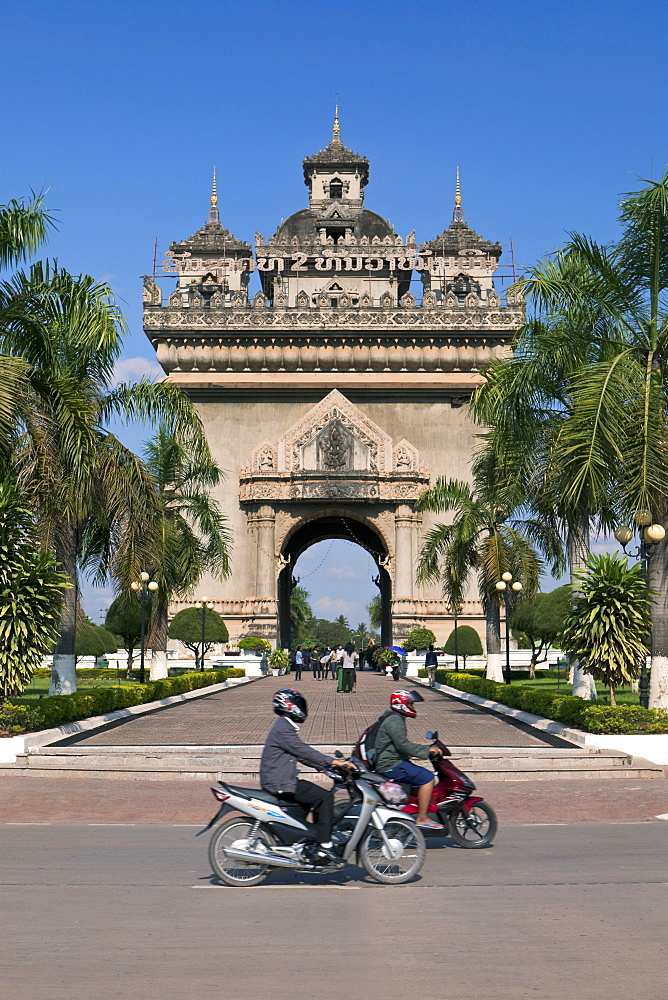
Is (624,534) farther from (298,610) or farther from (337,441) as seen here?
(298,610)

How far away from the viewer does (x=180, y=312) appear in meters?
54.3

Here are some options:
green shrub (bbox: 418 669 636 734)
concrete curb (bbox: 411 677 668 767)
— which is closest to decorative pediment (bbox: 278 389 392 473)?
green shrub (bbox: 418 669 636 734)

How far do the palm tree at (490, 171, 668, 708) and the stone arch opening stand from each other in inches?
1343

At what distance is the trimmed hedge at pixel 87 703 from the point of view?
18312mm

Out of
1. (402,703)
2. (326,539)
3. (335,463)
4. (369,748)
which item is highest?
(335,463)

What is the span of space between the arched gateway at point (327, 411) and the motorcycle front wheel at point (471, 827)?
136 ft

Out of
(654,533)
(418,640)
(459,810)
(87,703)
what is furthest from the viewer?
(418,640)

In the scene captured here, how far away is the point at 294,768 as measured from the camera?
28.2ft

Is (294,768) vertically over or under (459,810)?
over

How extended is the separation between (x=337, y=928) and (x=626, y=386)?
12788mm

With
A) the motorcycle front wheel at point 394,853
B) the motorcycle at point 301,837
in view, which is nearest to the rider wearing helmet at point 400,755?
the motorcycle at point 301,837

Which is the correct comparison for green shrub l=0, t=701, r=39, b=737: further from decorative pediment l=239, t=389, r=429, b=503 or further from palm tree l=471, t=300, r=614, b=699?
decorative pediment l=239, t=389, r=429, b=503

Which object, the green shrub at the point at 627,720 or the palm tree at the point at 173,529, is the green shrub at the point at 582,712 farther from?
the palm tree at the point at 173,529

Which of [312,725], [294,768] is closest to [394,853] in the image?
[294,768]
